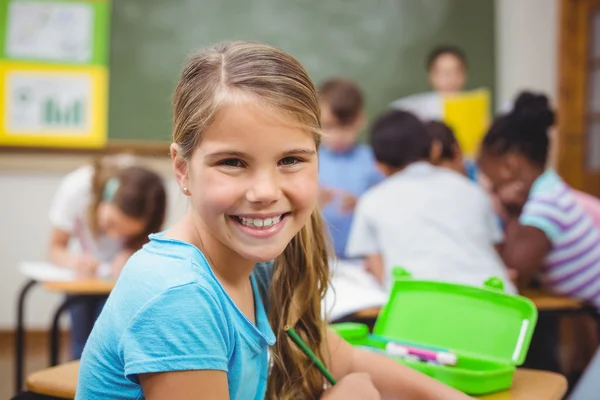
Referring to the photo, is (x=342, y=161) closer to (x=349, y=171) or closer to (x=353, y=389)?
(x=349, y=171)

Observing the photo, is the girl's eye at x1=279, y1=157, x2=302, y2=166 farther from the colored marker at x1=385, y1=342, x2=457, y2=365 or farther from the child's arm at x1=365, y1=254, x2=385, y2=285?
the child's arm at x1=365, y1=254, x2=385, y2=285

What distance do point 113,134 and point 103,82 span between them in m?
0.31

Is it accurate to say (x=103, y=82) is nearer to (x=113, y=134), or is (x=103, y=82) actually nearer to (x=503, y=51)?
(x=113, y=134)

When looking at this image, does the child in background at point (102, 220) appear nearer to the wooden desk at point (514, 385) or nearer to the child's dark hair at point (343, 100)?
the child's dark hair at point (343, 100)

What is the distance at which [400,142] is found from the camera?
2529mm

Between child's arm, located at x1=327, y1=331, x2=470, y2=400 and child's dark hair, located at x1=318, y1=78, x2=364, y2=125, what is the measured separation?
1.94m

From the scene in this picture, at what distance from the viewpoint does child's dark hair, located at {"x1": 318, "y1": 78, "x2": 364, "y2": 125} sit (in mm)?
3121

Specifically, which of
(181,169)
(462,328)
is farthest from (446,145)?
(181,169)

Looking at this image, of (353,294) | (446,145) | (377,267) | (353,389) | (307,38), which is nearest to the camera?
(353,389)

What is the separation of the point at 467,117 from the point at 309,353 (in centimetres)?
340

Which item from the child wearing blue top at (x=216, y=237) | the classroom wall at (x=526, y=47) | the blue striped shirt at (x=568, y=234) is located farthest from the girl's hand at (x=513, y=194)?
the classroom wall at (x=526, y=47)

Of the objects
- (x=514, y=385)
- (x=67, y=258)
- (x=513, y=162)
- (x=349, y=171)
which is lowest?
(x=67, y=258)

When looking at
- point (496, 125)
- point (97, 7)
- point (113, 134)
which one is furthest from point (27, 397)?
point (97, 7)

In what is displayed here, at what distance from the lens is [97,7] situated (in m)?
4.34
